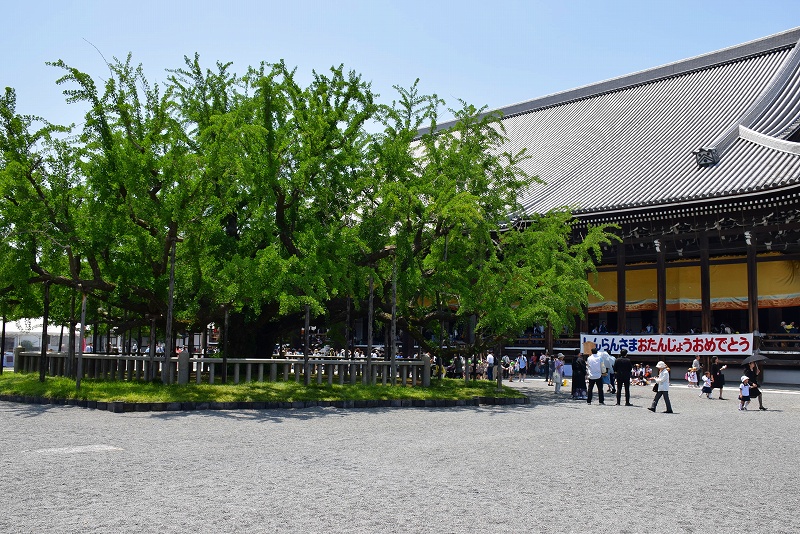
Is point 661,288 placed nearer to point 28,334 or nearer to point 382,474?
point 382,474

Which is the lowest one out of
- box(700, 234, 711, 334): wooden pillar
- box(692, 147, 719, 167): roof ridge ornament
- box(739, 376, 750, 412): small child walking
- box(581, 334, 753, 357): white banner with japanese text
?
box(739, 376, 750, 412): small child walking

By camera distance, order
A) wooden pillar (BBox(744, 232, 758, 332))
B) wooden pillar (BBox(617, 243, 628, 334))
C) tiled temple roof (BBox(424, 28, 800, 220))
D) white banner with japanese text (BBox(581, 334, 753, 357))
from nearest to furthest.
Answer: white banner with japanese text (BBox(581, 334, 753, 357)), wooden pillar (BBox(744, 232, 758, 332)), tiled temple roof (BBox(424, 28, 800, 220)), wooden pillar (BBox(617, 243, 628, 334))

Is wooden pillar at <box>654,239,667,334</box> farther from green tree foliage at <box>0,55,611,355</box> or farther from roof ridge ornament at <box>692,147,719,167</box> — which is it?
green tree foliage at <box>0,55,611,355</box>

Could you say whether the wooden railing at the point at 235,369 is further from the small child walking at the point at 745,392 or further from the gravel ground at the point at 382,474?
the small child walking at the point at 745,392

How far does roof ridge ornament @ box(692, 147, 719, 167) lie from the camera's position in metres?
29.7

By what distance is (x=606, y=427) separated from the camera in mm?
13836

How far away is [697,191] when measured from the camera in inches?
1090

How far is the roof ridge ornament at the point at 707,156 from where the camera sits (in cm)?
2972

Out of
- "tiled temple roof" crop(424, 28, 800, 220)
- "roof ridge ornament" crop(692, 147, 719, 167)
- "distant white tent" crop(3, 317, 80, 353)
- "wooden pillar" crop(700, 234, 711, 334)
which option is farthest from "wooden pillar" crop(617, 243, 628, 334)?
"distant white tent" crop(3, 317, 80, 353)

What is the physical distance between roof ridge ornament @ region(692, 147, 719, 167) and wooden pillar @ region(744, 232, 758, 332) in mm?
3671

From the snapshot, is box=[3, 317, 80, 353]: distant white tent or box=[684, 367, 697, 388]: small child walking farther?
box=[3, 317, 80, 353]: distant white tent

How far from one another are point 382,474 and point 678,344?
2314 cm

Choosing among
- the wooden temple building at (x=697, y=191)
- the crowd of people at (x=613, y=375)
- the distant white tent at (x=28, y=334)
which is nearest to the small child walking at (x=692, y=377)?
the crowd of people at (x=613, y=375)

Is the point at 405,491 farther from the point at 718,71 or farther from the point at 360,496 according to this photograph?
the point at 718,71
